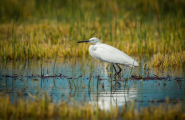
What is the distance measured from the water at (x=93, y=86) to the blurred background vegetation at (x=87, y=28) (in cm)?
164

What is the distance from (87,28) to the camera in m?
14.4

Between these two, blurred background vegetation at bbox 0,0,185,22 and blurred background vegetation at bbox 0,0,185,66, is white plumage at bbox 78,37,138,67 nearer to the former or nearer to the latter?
blurred background vegetation at bbox 0,0,185,66

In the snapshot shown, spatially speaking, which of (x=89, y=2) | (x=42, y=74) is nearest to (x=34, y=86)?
(x=42, y=74)

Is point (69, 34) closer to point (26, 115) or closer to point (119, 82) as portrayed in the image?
point (119, 82)

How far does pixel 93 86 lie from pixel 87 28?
26.8ft

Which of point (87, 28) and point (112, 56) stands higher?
point (87, 28)

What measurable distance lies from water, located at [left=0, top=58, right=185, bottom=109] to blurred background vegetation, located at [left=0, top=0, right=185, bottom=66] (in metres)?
1.64

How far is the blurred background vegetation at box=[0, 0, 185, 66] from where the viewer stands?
11281 mm

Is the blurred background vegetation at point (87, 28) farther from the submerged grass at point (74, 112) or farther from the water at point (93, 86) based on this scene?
the submerged grass at point (74, 112)

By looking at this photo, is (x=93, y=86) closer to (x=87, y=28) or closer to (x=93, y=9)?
(x=87, y=28)

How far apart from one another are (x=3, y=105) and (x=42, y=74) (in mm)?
3198

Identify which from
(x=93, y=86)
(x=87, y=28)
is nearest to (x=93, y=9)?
(x=87, y=28)

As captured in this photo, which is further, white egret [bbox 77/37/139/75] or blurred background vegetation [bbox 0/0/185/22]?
blurred background vegetation [bbox 0/0/185/22]

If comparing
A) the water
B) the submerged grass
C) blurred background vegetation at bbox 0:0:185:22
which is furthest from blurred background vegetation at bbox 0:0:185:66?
the submerged grass
